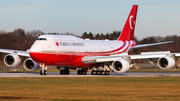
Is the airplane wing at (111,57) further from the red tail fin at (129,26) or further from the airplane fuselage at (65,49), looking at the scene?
the red tail fin at (129,26)

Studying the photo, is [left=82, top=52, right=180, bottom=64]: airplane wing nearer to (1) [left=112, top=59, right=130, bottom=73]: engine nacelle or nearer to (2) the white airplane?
(2) the white airplane

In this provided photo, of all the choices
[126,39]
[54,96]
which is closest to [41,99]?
[54,96]

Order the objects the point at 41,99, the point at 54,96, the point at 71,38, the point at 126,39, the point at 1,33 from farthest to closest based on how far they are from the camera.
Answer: the point at 1,33 < the point at 126,39 < the point at 71,38 < the point at 54,96 < the point at 41,99

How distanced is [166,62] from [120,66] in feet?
18.7

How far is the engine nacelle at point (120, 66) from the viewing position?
41.4 metres

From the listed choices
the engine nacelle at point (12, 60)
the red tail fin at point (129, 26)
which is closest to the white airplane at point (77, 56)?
the engine nacelle at point (12, 60)

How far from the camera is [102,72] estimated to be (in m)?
47.2

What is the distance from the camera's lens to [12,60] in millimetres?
47562

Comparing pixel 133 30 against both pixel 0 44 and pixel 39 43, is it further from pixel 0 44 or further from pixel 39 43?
pixel 0 44

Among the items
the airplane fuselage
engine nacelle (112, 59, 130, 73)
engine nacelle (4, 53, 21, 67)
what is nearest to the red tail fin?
the airplane fuselage

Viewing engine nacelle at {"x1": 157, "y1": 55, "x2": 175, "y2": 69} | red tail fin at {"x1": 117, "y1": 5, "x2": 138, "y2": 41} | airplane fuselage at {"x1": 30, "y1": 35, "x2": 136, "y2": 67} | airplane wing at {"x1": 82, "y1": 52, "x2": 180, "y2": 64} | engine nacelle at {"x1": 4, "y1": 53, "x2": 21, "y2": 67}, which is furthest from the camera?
red tail fin at {"x1": 117, "y1": 5, "x2": 138, "y2": 41}

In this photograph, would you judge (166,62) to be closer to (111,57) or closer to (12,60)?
(111,57)

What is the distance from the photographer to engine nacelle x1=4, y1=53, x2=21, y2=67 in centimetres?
4632

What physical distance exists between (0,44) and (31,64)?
4176 cm
